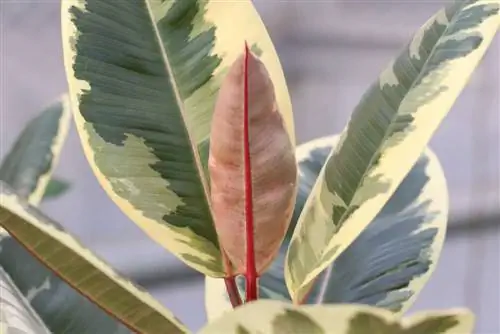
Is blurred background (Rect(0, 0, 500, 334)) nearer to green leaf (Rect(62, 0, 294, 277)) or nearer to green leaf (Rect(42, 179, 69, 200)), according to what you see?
green leaf (Rect(42, 179, 69, 200))

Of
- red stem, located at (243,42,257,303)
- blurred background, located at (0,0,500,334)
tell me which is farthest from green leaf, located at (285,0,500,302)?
blurred background, located at (0,0,500,334)

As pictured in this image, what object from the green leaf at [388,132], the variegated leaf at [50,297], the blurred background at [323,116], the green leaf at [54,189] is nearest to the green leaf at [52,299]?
the variegated leaf at [50,297]

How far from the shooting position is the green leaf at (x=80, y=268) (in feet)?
0.72

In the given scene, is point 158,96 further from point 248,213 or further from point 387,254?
point 387,254

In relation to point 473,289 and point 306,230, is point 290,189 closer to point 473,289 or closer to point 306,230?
point 306,230

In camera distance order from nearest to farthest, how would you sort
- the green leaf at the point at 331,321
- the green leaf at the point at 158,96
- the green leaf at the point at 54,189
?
1. the green leaf at the point at 331,321
2. the green leaf at the point at 158,96
3. the green leaf at the point at 54,189

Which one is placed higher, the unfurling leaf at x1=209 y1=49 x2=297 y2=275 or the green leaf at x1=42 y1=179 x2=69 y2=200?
the unfurling leaf at x1=209 y1=49 x2=297 y2=275

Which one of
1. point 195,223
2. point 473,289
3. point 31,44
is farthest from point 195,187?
point 473,289

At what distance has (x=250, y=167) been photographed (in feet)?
0.76

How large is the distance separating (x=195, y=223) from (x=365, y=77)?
971 millimetres

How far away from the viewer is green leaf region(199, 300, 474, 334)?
A: 17 cm

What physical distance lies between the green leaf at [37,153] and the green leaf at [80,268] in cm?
21

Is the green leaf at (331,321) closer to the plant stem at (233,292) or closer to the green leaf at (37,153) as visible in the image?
the plant stem at (233,292)

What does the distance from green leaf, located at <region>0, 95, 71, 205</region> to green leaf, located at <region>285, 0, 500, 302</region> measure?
230mm
